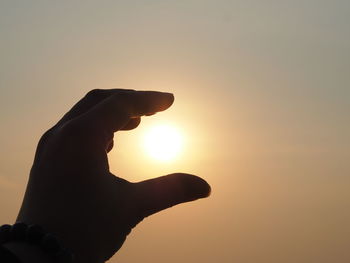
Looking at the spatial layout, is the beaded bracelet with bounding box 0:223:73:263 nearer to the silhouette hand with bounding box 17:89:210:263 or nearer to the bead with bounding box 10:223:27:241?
the bead with bounding box 10:223:27:241

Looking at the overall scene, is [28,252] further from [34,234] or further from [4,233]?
[4,233]

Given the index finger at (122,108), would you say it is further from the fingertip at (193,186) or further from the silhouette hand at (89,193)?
the fingertip at (193,186)

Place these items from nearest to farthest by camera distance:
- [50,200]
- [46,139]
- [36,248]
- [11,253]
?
[11,253] → [36,248] → [50,200] → [46,139]

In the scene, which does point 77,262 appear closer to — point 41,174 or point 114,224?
point 114,224

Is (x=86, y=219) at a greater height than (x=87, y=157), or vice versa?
(x=87, y=157)

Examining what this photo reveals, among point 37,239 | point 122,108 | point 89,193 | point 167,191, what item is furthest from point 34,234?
point 122,108

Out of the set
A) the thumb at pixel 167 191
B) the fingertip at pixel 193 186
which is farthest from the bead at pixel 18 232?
the fingertip at pixel 193 186

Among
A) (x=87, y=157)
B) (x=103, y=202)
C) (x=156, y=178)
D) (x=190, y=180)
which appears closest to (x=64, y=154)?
(x=87, y=157)
